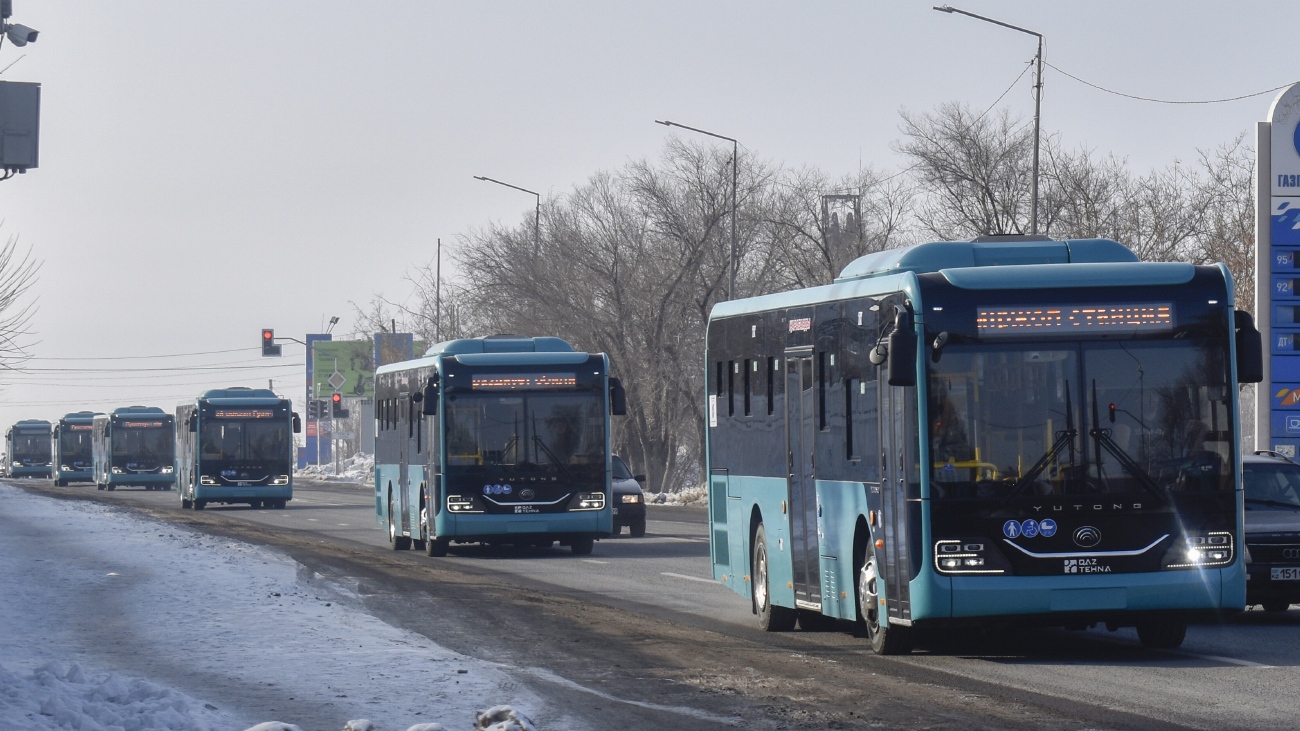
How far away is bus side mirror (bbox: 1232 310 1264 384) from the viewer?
12.6m

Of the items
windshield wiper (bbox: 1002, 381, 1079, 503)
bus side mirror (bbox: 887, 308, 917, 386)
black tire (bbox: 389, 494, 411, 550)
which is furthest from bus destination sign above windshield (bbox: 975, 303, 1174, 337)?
black tire (bbox: 389, 494, 411, 550)

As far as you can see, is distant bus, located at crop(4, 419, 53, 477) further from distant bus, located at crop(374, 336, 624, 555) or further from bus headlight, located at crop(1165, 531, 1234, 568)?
bus headlight, located at crop(1165, 531, 1234, 568)

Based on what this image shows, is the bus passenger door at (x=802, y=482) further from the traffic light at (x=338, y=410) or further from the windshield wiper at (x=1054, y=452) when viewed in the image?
the traffic light at (x=338, y=410)

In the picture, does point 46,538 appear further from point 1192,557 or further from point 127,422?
point 127,422

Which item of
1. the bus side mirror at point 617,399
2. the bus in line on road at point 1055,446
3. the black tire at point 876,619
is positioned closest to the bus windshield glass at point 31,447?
the bus side mirror at point 617,399

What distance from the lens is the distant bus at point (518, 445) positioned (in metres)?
26.1

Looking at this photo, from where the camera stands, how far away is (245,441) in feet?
163

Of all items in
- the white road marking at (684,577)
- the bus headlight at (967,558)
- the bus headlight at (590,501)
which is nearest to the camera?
the bus headlight at (967,558)

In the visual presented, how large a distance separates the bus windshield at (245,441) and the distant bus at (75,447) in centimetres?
3430

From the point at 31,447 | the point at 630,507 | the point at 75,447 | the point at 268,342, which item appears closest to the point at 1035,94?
the point at 630,507

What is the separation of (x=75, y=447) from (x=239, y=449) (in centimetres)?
3582

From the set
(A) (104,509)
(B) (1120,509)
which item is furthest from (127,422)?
(B) (1120,509)

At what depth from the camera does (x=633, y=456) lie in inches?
2277

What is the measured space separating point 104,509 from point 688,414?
1916cm
